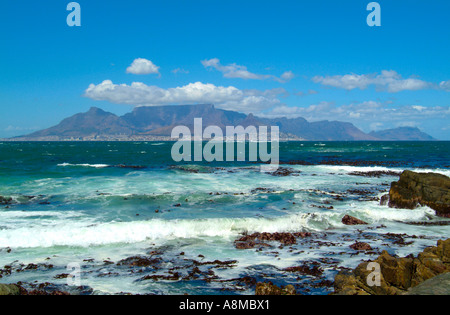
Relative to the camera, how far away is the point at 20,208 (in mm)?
22578

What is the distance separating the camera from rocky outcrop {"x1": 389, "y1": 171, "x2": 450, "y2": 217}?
2100 cm

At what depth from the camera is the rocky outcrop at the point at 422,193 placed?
827 inches

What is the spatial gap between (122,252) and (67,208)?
36.1ft

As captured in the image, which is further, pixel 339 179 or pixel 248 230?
pixel 339 179

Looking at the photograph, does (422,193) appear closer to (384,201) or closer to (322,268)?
(384,201)

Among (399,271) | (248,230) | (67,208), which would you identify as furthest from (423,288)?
(67,208)

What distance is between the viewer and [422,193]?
2195cm

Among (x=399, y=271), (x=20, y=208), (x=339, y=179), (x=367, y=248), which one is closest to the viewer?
(x=399, y=271)

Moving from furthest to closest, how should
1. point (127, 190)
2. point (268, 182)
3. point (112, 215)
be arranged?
point (268, 182)
point (127, 190)
point (112, 215)

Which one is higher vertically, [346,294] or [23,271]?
[346,294]

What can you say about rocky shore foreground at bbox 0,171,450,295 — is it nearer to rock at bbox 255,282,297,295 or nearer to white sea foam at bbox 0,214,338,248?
rock at bbox 255,282,297,295

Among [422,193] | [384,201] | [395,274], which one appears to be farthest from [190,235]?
[422,193]

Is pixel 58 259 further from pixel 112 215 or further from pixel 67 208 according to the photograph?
pixel 67 208

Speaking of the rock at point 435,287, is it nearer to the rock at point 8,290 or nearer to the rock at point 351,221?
the rock at point 8,290
